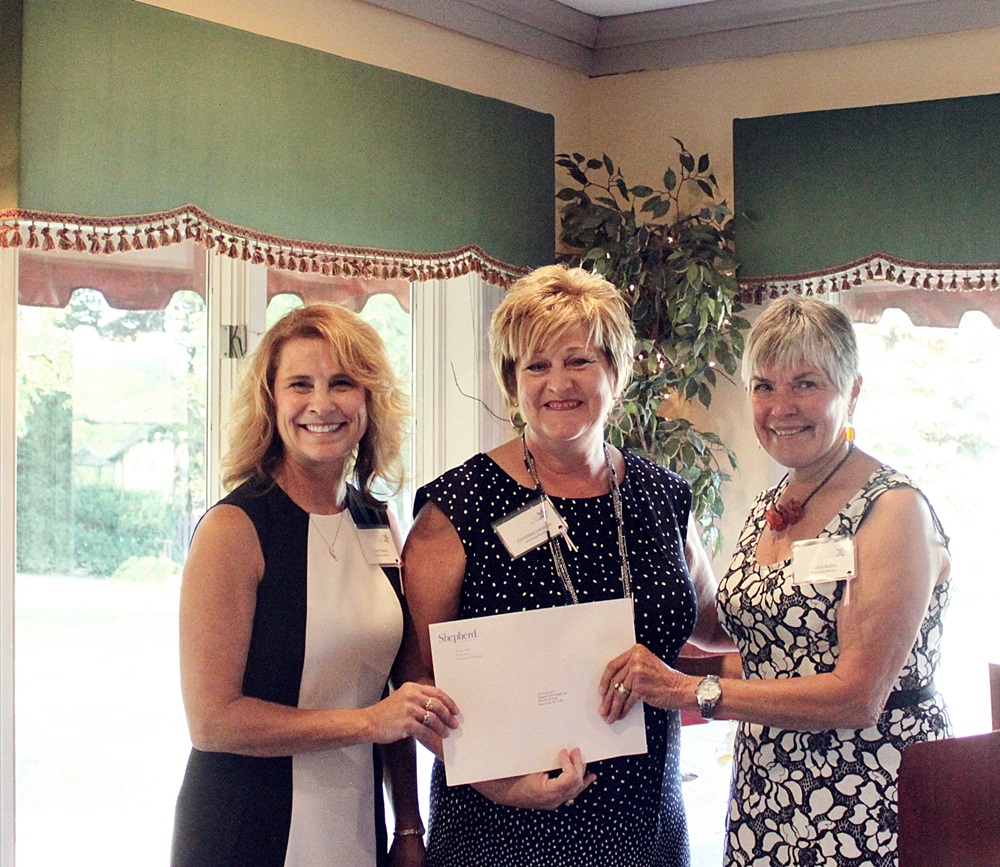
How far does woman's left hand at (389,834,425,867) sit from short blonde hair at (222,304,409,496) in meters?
0.68

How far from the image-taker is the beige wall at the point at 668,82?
3.43 metres

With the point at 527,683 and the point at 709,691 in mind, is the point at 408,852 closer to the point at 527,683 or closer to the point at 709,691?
the point at 527,683

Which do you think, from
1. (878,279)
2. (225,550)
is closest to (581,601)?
(225,550)

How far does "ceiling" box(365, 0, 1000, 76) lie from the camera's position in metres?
3.68

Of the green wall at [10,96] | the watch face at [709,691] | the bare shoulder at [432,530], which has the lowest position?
the watch face at [709,691]

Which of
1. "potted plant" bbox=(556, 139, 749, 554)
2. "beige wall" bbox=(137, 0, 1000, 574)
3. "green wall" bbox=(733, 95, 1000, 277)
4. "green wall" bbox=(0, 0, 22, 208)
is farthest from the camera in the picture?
"potted plant" bbox=(556, 139, 749, 554)

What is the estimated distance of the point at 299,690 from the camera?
1.86 m

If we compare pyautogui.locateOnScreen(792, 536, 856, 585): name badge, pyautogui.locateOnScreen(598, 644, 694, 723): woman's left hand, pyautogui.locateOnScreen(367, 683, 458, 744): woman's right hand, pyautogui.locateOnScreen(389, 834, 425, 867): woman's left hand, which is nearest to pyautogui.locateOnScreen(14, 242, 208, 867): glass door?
pyautogui.locateOnScreen(389, 834, 425, 867): woman's left hand

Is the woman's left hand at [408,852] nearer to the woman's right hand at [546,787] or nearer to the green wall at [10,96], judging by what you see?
the woman's right hand at [546,787]

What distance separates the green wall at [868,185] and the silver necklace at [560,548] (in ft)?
6.62

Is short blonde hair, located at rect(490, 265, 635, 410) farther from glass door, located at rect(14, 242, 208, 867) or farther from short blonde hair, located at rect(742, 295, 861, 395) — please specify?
glass door, located at rect(14, 242, 208, 867)

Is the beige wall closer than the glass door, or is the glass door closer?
the glass door

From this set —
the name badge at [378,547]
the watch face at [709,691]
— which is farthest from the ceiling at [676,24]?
the watch face at [709,691]

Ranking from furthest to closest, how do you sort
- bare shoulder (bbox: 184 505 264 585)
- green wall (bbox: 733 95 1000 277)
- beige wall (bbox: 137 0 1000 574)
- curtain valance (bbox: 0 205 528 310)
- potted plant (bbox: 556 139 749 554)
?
potted plant (bbox: 556 139 749 554)
green wall (bbox: 733 95 1000 277)
beige wall (bbox: 137 0 1000 574)
curtain valance (bbox: 0 205 528 310)
bare shoulder (bbox: 184 505 264 585)
